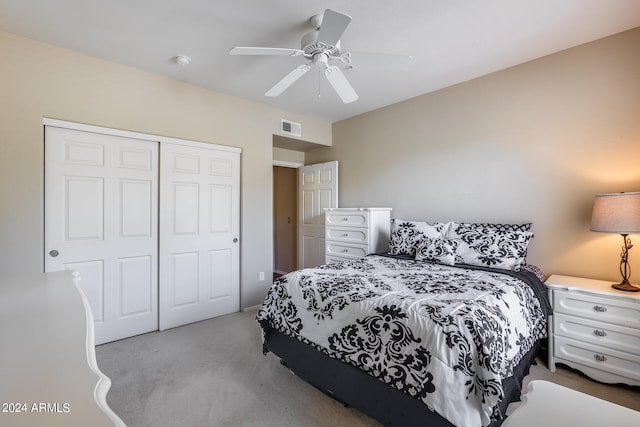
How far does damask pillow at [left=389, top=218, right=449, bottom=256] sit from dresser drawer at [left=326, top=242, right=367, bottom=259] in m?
0.46

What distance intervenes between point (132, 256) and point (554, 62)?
4.30m

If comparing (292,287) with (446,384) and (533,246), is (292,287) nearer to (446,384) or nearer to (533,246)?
(446,384)

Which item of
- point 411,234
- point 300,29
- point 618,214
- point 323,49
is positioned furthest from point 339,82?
point 618,214

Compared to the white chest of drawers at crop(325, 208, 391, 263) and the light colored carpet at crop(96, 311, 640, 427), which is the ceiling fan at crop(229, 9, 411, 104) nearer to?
the white chest of drawers at crop(325, 208, 391, 263)

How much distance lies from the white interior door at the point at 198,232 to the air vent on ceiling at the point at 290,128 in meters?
0.79

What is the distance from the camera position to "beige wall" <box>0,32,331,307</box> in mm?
2279

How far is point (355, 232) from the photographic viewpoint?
3.62 meters

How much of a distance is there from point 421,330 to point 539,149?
2.29 m

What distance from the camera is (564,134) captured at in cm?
255

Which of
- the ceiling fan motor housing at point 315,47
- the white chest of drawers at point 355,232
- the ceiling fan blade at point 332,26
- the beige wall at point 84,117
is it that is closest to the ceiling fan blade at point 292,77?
the ceiling fan motor housing at point 315,47

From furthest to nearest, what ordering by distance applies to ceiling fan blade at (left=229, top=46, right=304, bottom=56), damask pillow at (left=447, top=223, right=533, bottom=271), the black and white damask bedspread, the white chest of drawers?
the white chest of drawers
damask pillow at (left=447, top=223, right=533, bottom=271)
ceiling fan blade at (left=229, top=46, right=304, bottom=56)
the black and white damask bedspread

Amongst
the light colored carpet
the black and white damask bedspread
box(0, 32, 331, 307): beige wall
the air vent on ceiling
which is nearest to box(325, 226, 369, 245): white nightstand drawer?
box(0, 32, 331, 307): beige wall

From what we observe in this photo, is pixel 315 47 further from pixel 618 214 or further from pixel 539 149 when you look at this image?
pixel 618 214

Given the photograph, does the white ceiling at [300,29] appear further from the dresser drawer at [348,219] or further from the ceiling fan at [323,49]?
the dresser drawer at [348,219]
